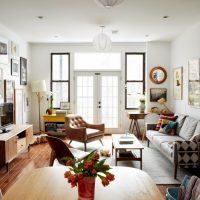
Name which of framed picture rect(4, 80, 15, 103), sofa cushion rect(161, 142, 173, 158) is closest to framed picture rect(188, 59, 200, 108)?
sofa cushion rect(161, 142, 173, 158)

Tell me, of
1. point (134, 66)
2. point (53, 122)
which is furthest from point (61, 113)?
point (134, 66)

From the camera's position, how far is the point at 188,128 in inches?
202

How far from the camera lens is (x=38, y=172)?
7.59 feet

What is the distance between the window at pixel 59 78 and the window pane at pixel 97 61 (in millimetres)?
370

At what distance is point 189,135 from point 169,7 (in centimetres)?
242

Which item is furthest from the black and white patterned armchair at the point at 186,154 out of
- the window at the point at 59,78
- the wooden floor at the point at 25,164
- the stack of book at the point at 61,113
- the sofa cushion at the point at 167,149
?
the window at the point at 59,78

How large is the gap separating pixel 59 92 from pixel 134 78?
2.36 m

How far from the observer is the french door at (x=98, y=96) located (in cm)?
789

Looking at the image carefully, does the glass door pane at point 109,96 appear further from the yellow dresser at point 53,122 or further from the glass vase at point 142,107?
the yellow dresser at point 53,122

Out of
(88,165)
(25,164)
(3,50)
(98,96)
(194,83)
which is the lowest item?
(25,164)

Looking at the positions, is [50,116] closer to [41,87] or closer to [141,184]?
[41,87]

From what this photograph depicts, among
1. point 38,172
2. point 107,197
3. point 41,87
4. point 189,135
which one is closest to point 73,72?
point 41,87

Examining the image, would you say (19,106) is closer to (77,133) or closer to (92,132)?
(77,133)

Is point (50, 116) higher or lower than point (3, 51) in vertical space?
lower
